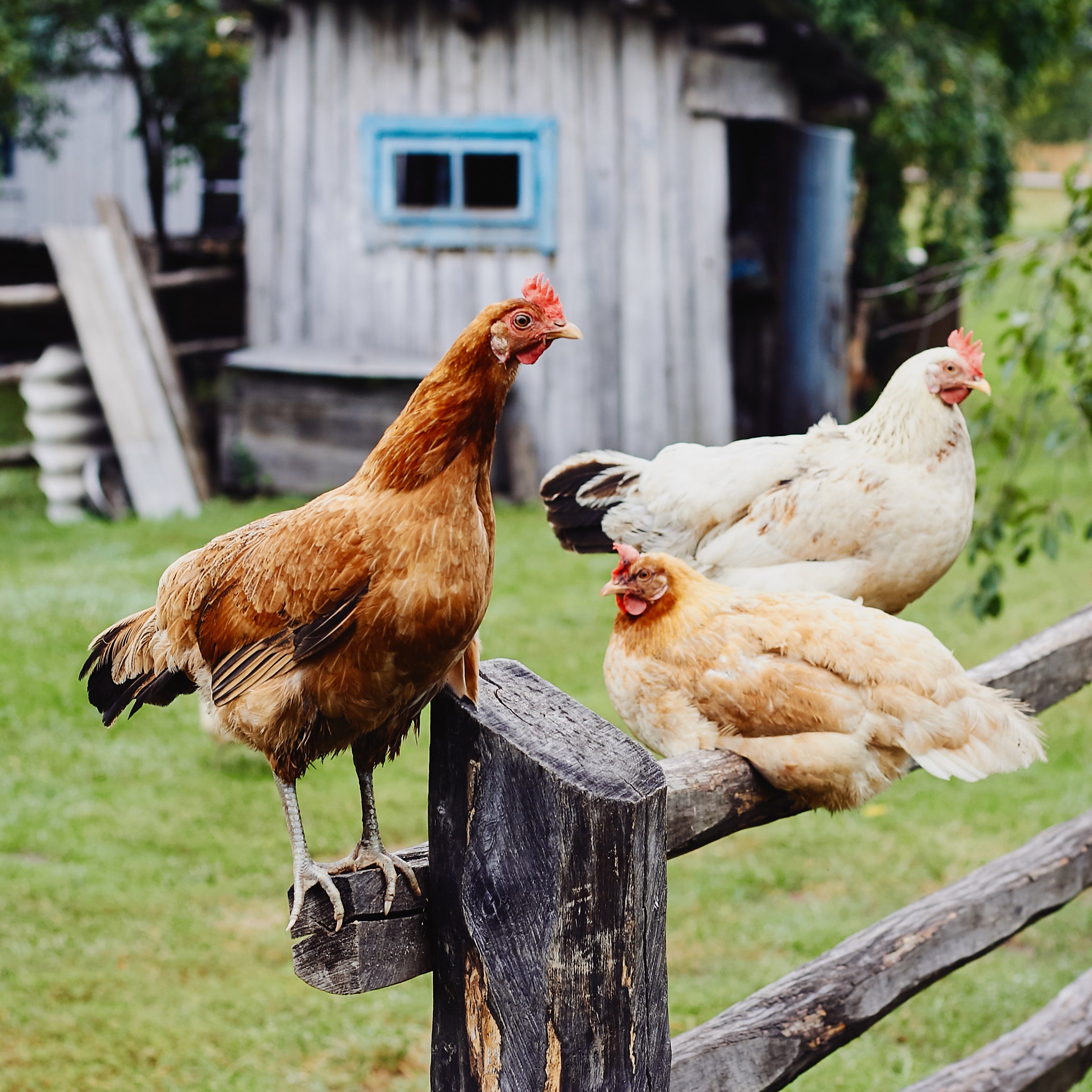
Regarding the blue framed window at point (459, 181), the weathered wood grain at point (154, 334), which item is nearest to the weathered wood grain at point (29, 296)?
the weathered wood grain at point (154, 334)

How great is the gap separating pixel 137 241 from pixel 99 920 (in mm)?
6684

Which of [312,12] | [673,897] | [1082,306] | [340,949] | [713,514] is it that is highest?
[312,12]

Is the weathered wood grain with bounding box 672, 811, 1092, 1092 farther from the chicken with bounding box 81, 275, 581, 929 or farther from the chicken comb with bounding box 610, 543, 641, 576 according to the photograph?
the chicken comb with bounding box 610, 543, 641, 576

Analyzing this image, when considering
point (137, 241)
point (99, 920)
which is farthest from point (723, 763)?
point (137, 241)

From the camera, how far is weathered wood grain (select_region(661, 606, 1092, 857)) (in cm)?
211

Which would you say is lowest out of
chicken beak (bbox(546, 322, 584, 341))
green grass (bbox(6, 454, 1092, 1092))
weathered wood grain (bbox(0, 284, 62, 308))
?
green grass (bbox(6, 454, 1092, 1092))

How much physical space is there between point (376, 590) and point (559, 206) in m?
7.82

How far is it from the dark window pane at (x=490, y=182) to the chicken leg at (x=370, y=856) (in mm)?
9382

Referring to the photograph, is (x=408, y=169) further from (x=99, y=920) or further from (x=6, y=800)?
(x=99, y=920)

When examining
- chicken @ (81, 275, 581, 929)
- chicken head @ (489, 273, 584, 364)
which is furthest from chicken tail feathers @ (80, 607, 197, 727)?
chicken head @ (489, 273, 584, 364)

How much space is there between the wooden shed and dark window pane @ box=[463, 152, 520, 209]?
96cm

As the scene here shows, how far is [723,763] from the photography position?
2305mm

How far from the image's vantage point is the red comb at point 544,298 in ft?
6.01

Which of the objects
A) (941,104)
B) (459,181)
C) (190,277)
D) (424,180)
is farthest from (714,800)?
→ (941,104)
